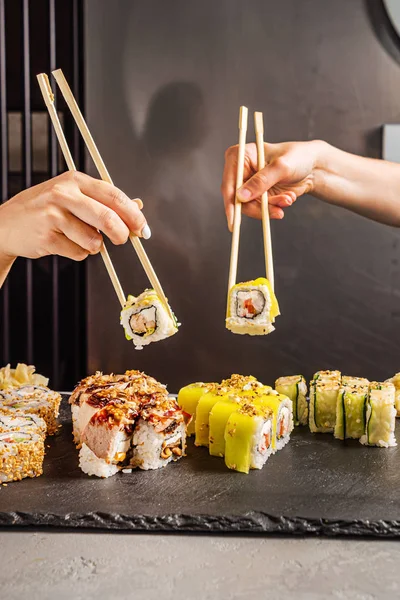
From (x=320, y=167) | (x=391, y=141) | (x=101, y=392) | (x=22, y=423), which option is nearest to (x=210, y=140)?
(x=320, y=167)

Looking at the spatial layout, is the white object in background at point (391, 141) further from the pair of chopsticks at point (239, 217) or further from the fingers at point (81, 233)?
Answer: the fingers at point (81, 233)

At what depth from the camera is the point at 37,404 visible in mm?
2328

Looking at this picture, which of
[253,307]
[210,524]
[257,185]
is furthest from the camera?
[257,185]

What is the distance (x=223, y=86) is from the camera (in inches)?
147

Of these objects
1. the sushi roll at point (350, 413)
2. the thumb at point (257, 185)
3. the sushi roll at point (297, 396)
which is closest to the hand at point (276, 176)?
the thumb at point (257, 185)

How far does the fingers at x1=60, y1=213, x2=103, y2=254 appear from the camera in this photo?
1988mm

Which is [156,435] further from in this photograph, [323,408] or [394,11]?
[394,11]

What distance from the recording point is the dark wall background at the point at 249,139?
369cm

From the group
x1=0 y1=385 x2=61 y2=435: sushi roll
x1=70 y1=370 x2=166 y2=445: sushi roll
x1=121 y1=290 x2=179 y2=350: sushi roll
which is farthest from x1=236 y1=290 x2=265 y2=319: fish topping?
x1=0 y1=385 x2=61 y2=435: sushi roll

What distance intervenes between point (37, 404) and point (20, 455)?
0.44 m

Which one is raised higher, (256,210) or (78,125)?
(78,125)

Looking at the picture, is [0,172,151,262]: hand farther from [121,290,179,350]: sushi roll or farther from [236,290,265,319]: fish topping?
[236,290,265,319]: fish topping

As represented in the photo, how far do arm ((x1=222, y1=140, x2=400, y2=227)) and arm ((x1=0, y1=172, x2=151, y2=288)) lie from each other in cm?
91

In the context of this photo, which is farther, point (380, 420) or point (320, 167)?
point (320, 167)
